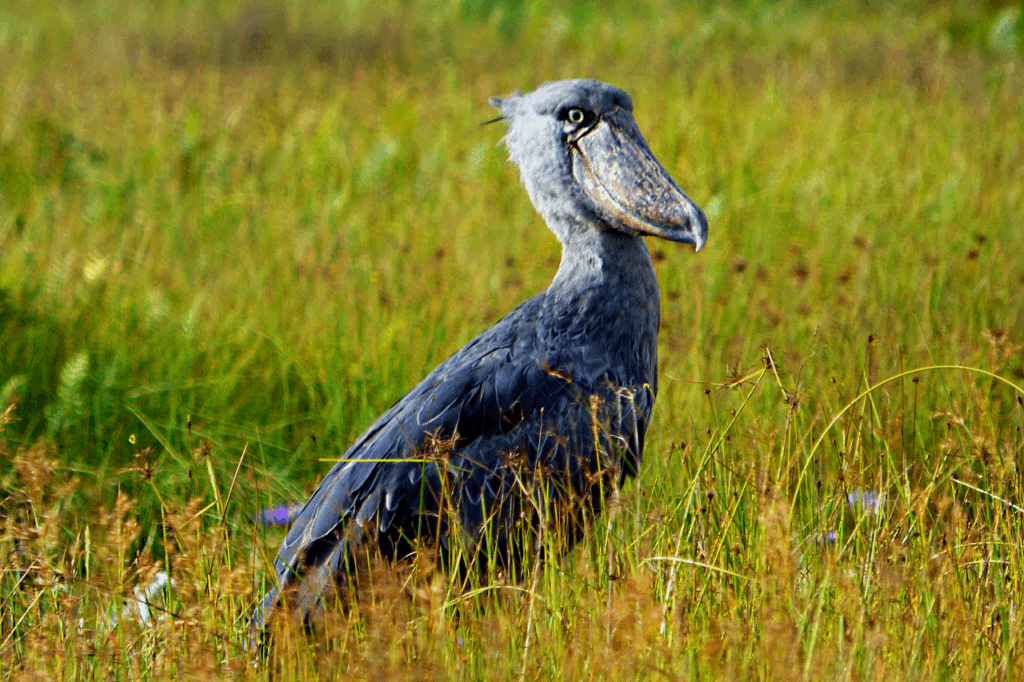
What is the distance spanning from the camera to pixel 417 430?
2580 mm

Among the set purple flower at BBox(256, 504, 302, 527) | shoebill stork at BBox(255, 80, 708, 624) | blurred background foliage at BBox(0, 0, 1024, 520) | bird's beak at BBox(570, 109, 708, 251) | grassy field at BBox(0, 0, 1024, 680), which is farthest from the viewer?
blurred background foliage at BBox(0, 0, 1024, 520)

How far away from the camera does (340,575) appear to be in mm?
2471

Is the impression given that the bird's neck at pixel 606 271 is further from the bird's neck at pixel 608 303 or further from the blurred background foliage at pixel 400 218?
the blurred background foliage at pixel 400 218

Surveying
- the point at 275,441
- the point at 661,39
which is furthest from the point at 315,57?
the point at 275,441

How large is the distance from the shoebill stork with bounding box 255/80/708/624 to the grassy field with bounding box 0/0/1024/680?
0.50 ft

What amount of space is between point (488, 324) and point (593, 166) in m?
1.40

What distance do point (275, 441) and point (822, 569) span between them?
2044mm

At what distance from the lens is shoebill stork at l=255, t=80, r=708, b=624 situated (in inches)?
96.9

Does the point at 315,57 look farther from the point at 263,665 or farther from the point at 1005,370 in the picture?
the point at 263,665

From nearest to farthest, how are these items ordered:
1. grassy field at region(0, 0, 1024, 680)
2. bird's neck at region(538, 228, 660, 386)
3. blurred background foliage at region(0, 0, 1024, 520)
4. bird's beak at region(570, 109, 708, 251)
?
grassy field at region(0, 0, 1024, 680) < bird's beak at region(570, 109, 708, 251) < bird's neck at region(538, 228, 660, 386) < blurred background foliage at region(0, 0, 1024, 520)

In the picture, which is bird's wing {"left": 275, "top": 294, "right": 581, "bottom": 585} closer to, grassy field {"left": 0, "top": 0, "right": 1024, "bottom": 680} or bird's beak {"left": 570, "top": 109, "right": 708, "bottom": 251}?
grassy field {"left": 0, "top": 0, "right": 1024, "bottom": 680}

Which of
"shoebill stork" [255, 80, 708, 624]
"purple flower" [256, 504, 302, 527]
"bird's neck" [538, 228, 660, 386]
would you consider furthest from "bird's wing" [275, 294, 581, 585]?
"purple flower" [256, 504, 302, 527]

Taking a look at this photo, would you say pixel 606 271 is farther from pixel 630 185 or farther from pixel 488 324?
pixel 488 324

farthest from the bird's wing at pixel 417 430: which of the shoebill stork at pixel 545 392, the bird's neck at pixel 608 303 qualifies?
the bird's neck at pixel 608 303
